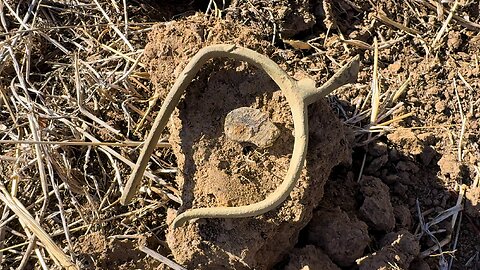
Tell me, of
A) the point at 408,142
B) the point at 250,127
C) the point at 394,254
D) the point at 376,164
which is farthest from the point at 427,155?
the point at 250,127

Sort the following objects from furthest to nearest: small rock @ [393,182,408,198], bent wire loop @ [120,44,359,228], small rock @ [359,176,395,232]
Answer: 1. small rock @ [393,182,408,198]
2. small rock @ [359,176,395,232]
3. bent wire loop @ [120,44,359,228]

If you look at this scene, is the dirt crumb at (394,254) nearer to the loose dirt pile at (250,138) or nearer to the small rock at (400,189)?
the loose dirt pile at (250,138)

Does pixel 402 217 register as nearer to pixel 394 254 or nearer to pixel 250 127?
pixel 394 254

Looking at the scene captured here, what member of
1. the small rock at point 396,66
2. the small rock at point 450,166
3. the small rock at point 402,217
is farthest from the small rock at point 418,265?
the small rock at point 396,66

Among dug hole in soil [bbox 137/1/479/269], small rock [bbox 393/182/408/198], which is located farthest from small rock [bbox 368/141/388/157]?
small rock [bbox 393/182/408/198]

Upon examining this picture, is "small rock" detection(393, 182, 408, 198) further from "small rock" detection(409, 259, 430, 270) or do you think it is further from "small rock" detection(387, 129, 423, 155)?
"small rock" detection(409, 259, 430, 270)
